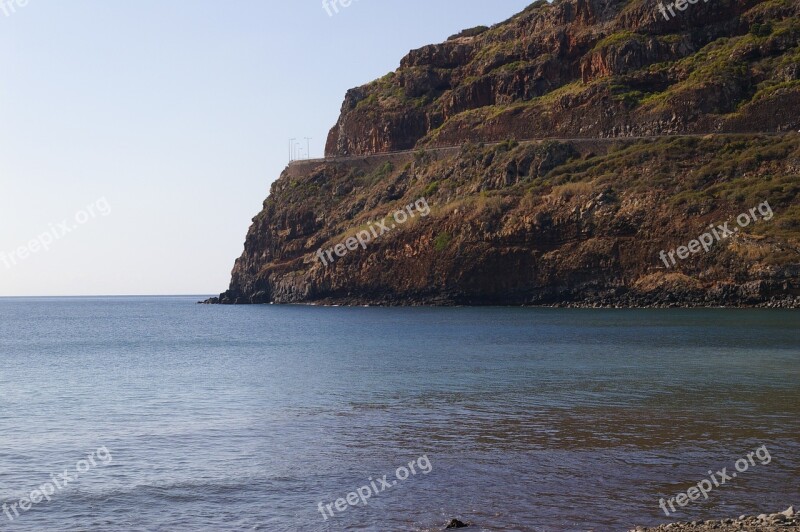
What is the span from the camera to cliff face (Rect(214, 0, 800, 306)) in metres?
97.0

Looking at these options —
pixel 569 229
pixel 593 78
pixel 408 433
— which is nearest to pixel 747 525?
pixel 408 433

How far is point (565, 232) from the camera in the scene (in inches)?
4146

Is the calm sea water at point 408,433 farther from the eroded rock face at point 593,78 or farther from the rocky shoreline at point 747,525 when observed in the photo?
the eroded rock face at point 593,78

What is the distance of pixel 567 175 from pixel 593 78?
80.2 ft

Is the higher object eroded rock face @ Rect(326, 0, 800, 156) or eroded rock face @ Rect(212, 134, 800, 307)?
eroded rock face @ Rect(326, 0, 800, 156)

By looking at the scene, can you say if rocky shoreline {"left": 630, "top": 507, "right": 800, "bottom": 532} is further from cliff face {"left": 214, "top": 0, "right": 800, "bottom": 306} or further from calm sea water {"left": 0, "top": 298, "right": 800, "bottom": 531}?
cliff face {"left": 214, "top": 0, "right": 800, "bottom": 306}

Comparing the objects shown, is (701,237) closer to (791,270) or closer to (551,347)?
(791,270)

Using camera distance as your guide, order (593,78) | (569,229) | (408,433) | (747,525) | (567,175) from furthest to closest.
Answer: (593,78), (567,175), (569,229), (408,433), (747,525)

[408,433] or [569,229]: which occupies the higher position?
[569,229]

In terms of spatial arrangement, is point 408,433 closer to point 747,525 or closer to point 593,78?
point 747,525

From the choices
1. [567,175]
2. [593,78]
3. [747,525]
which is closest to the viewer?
[747,525]

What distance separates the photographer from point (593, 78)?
130125 mm

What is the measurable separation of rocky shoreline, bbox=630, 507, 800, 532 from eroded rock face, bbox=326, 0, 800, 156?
102 metres

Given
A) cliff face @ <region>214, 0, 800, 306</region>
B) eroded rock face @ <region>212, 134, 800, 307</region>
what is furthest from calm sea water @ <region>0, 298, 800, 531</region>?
cliff face @ <region>214, 0, 800, 306</region>
